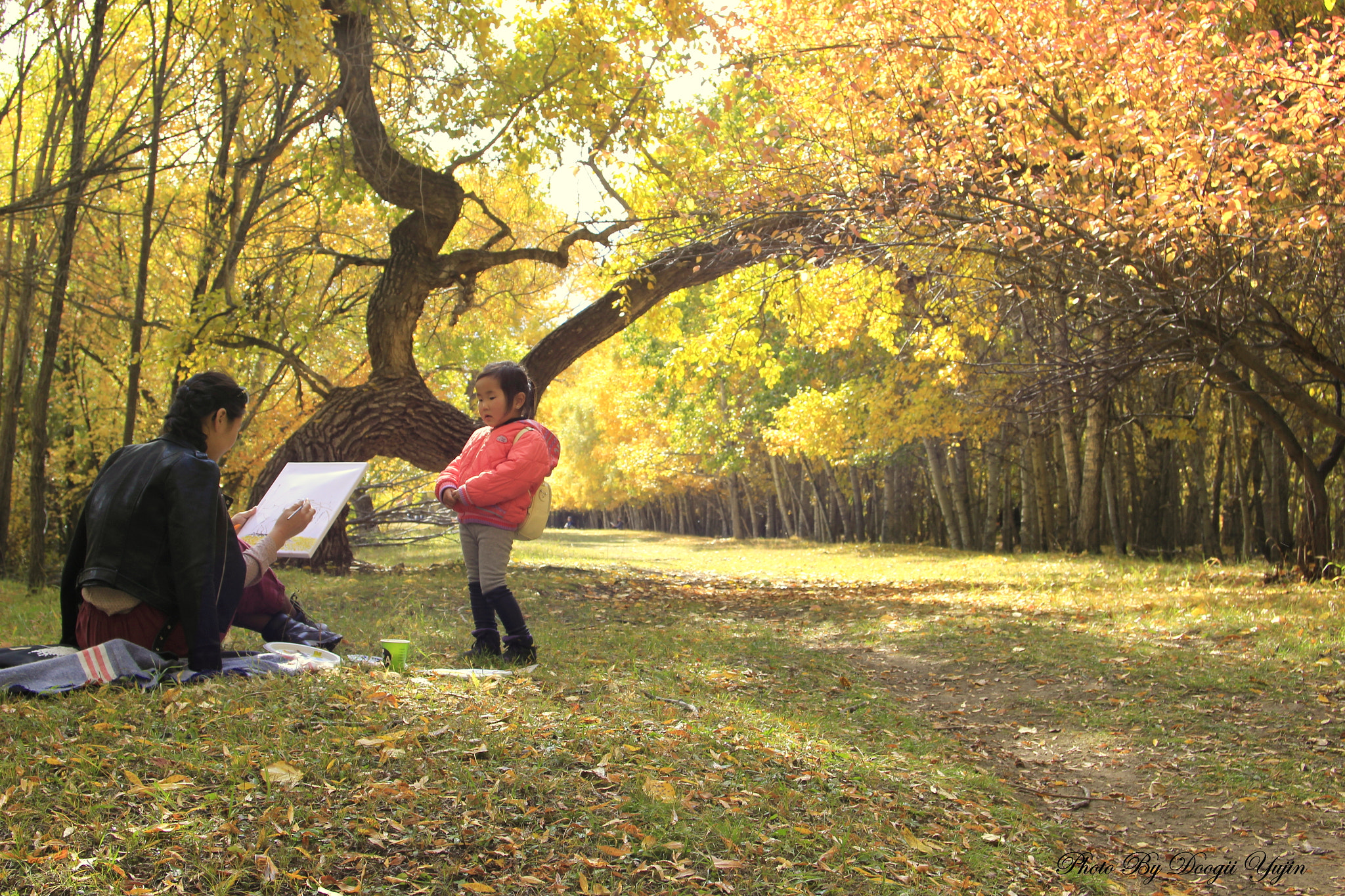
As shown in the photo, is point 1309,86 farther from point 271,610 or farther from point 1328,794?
point 271,610

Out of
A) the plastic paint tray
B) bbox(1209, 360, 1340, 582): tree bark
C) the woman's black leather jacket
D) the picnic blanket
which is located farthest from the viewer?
bbox(1209, 360, 1340, 582): tree bark

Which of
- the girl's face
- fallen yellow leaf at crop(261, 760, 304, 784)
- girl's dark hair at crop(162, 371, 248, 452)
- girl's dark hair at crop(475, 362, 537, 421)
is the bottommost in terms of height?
fallen yellow leaf at crop(261, 760, 304, 784)

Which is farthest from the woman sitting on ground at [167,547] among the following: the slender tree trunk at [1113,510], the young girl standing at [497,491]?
the slender tree trunk at [1113,510]

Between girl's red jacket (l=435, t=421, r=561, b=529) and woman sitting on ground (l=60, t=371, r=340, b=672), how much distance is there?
1.31 meters

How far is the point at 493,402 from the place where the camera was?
5.51 metres

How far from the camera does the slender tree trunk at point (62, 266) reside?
6461 mm

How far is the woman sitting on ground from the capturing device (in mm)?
3951

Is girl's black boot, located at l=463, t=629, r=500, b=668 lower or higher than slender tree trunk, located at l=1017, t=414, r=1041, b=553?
lower

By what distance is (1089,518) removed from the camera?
17.4 meters

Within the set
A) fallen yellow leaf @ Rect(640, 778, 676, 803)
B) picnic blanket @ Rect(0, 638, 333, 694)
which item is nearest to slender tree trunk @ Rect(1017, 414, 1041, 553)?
fallen yellow leaf @ Rect(640, 778, 676, 803)

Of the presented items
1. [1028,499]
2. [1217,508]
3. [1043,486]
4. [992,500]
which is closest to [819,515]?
[992,500]

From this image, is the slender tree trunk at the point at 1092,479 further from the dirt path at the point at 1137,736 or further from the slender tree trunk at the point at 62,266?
the slender tree trunk at the point at 62,266

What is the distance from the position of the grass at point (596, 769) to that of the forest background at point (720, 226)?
11.0 feet

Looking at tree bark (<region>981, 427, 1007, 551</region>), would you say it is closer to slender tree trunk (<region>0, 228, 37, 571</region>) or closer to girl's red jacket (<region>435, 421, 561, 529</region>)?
girl's red jacket (<region>435, 421, 561, 529</region>)
